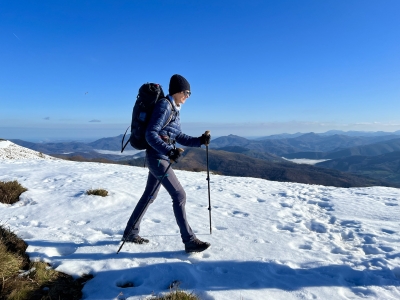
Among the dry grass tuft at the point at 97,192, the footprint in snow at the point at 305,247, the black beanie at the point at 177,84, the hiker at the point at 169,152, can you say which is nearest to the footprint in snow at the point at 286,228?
the footprint in snow at the point at 305,247

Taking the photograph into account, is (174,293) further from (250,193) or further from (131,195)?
(250,193)

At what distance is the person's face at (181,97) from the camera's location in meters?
4.96

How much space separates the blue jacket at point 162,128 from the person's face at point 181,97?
143 millimetres

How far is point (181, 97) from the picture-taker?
5016 millimetres

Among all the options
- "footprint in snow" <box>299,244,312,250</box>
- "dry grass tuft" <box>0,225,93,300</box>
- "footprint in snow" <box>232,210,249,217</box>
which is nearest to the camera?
"dry grass tuft" <box>0,225,93,300</box>

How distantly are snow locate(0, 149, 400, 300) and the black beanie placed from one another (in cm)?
308

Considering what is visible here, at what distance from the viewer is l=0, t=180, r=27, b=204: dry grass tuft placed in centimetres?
821

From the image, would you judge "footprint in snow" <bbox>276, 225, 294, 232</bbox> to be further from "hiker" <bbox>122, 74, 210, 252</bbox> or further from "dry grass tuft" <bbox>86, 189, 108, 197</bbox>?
"dry grass tuft" <bbox>86, 189, 108, 197</bbox>

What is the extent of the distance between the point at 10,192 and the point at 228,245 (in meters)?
7.45

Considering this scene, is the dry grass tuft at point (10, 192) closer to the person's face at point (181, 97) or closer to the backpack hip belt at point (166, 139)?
the backpack hip belt at point (166, 139)

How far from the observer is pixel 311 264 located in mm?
4695

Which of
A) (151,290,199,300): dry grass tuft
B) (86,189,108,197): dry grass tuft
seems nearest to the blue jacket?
(151,290,199,300): dry grass tuft

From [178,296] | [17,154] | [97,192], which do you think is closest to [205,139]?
[178,296]

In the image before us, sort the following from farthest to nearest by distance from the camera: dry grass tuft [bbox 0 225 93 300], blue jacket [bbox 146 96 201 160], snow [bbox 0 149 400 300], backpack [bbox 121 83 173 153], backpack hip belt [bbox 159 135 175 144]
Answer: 1. backpack hip belt [bbox 159 135 175 144]
2. backpack [bbox 121 83 173 153]
3. blue jacket [bbox 146 96 201 160]
4. snow [bbox 0 149 400 300]
5. dry grass tuft [bbox 0 225 93 300]
